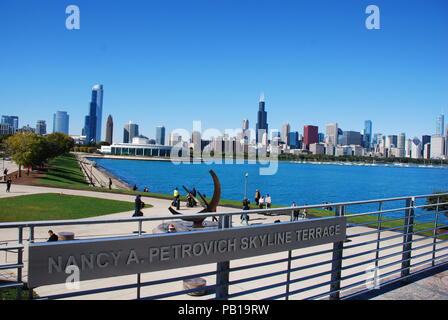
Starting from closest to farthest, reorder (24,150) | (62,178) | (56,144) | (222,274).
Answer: (222,274)
(24,150)
(62,178)
(56,144)

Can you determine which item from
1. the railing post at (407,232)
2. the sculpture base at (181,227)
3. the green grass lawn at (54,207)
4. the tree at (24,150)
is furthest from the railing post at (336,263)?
the tree at (24,150)

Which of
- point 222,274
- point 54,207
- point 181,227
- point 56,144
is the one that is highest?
point 56,144

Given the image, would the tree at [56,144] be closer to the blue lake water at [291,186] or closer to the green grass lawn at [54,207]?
the blue lake water at [291,186]

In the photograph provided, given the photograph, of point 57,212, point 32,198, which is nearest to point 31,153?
point 32,198

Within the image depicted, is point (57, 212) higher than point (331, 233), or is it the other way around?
point (331, 233)

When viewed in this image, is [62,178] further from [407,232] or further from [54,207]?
[407,232]

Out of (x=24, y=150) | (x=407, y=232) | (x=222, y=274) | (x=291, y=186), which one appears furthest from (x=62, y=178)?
(x=222, y=274)

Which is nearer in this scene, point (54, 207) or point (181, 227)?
point (181, 227)

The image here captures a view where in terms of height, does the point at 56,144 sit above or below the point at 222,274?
above

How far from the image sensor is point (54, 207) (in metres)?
21.0

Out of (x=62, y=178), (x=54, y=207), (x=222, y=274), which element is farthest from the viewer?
(x=62, y=178)
